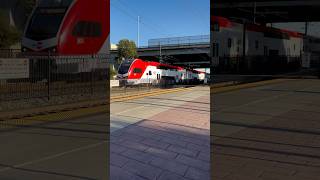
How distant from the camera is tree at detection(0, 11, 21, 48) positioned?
814cm

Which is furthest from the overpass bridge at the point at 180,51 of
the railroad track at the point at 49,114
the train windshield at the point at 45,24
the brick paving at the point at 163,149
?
the train windshield at the point at 45,24

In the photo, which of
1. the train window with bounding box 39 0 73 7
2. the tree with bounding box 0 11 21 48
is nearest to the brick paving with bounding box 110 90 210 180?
the tree with bounding box 0 11 21 48

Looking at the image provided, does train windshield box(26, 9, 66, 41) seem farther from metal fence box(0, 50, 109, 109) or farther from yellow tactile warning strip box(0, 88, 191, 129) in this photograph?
yellow tactile warning strip box(0, 88, 191, 129)

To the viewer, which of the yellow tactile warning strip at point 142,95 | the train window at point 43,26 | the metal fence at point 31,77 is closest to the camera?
the yellow tactile warning strip at point 142,95

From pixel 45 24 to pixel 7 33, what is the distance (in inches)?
141

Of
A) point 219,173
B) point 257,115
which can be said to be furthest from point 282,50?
point 219,173

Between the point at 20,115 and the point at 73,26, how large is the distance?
249 cm

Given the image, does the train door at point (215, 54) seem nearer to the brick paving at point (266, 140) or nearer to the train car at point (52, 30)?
the brick paving at point (266, 140)

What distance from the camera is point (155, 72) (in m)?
2.40

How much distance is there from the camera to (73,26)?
38.3 ft

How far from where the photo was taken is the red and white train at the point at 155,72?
2258 millimetres

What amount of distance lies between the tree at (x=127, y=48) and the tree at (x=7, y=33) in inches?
244

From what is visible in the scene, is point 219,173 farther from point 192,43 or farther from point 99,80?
point 192,43

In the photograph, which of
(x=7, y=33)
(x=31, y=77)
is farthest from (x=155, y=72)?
(x=31, y=77)
